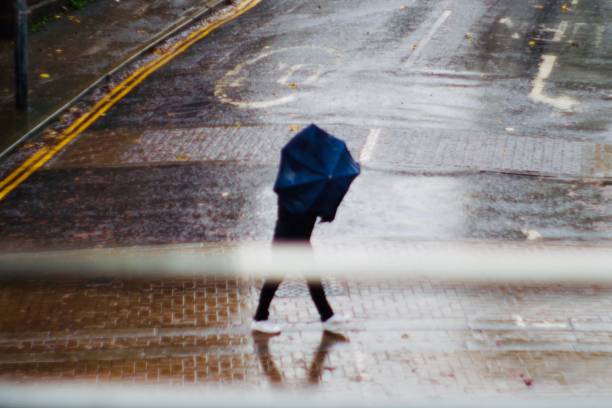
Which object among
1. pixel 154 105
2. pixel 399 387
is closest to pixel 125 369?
pixel 399 387

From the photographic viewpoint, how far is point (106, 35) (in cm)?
1892

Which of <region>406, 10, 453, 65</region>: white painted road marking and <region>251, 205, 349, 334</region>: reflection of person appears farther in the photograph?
<region>406, 10, 453, 65</region>: white painted road marking

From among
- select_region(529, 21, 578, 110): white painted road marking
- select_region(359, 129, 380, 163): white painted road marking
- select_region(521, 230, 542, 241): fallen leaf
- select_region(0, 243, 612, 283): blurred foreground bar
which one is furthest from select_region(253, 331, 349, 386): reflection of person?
select_region(529, 21, 578, 110): white painted road marking

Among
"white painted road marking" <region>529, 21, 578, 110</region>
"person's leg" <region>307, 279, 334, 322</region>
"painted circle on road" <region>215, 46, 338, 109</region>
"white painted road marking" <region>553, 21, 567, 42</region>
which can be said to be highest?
"person's leg" <region>307, 279, 334, 322</region>

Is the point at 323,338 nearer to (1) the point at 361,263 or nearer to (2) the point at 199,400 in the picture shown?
(2) the point at 199,400

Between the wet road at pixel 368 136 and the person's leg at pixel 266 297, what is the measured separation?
7.33 feet

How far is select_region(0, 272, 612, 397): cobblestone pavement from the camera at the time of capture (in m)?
7.52

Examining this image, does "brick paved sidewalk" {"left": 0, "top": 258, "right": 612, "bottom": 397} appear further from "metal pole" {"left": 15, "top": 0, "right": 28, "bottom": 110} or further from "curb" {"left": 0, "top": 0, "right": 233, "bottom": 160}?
"metal pole" {"left": 15, "top": 0, "right": 28, "bottom": 110}

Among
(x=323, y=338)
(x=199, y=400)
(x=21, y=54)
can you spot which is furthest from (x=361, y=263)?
(x=21, y=54)

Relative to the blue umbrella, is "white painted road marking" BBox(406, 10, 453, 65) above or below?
below

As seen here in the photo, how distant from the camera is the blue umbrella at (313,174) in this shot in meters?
7.55

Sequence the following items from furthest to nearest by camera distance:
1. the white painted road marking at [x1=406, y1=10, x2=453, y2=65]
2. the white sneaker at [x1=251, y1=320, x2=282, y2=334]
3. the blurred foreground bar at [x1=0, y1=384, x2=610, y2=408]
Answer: the white painted road marking at [x1=406, y1=10, x2=453, y2=65] < the white sneaker at [x1=251, y1=320, x2=282, y2=334] < the blurred foreground bar at [x1=0, y1=384, x2=610, y2=408]

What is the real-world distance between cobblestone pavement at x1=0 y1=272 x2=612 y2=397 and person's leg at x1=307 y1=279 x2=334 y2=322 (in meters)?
0.18

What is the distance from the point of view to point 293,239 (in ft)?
26.0
